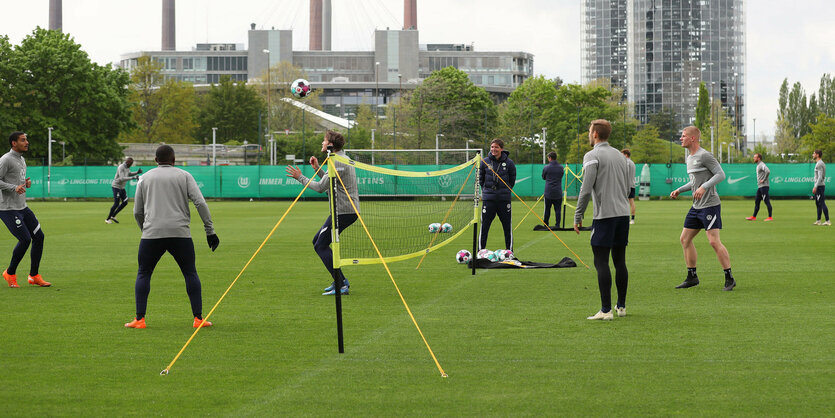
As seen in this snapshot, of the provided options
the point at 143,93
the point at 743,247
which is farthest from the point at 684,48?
the point at 743,247

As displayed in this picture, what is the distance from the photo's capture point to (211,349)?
751 cm

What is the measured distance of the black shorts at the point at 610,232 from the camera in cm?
870

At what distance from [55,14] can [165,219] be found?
153 meters

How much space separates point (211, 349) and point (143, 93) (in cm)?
10147

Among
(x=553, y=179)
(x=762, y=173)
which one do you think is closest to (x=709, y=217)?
(x=553, y=179)

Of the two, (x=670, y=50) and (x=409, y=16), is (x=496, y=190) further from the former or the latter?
(x=670, y=50)

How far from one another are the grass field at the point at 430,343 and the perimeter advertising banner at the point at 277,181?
3390 cm

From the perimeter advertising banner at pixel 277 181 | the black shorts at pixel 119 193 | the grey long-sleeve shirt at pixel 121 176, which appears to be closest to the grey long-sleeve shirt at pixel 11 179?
the grey long-sleeve shirt at pixel 121 176

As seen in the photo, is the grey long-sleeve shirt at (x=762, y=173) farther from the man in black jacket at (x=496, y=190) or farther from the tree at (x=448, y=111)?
the tree at (x=448, y=111)

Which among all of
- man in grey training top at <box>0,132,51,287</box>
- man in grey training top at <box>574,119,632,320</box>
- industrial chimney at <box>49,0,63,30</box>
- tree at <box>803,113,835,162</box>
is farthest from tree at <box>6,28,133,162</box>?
industrial chimney at <box>49,0,63,30</box>

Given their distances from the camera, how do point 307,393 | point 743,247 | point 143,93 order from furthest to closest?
point 143,93 → point 743,247 → point 307,393

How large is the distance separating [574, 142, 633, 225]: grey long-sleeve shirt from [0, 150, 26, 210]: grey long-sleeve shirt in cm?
737

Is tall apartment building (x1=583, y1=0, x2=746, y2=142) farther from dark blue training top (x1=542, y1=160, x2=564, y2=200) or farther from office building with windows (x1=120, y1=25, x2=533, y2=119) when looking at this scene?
dark blue training top (x1=542, y1=160, x2=564, y2=200)

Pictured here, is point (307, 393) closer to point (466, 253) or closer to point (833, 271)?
point (466, 253)
